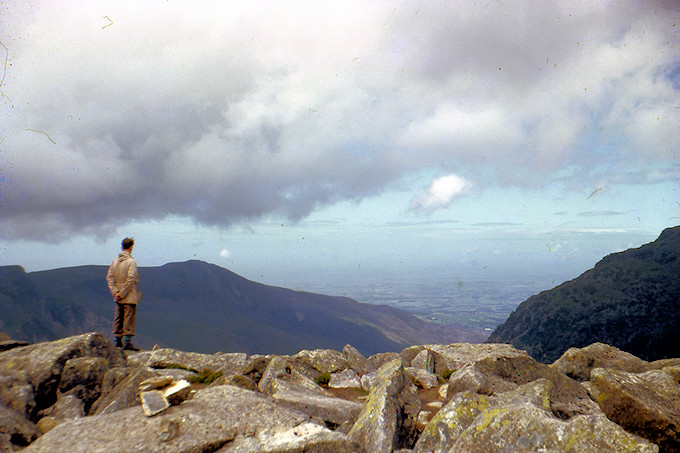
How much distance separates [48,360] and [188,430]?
246 inches

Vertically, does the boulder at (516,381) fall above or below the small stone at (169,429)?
below

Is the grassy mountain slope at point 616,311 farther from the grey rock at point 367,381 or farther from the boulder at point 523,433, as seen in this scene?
the boulder at point 523,433

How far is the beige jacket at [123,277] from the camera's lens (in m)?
14.6

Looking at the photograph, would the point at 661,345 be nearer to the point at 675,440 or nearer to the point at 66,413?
the point at 675,440

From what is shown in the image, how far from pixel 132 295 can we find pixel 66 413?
7.33m

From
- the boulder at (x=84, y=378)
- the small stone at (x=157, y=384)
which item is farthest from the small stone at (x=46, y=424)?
the small stone at (x=157, y=384)

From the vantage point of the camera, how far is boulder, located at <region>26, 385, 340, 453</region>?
18.5ft

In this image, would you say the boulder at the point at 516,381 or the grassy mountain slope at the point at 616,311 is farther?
the grassy mountain slope at the point at 616,311

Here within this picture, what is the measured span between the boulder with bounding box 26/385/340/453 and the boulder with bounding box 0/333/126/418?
3.15 m

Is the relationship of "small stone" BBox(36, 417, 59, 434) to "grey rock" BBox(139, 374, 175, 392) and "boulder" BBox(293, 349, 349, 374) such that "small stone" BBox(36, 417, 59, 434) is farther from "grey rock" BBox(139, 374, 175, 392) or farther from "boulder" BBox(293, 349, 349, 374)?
"boulder" BBox(293, 349, 349, 374)

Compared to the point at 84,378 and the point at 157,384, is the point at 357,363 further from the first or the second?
the point at 84,378

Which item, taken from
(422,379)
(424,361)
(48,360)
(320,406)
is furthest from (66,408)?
(424,361)

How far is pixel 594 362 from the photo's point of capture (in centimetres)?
1374

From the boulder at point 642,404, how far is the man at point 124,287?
51.1ft
